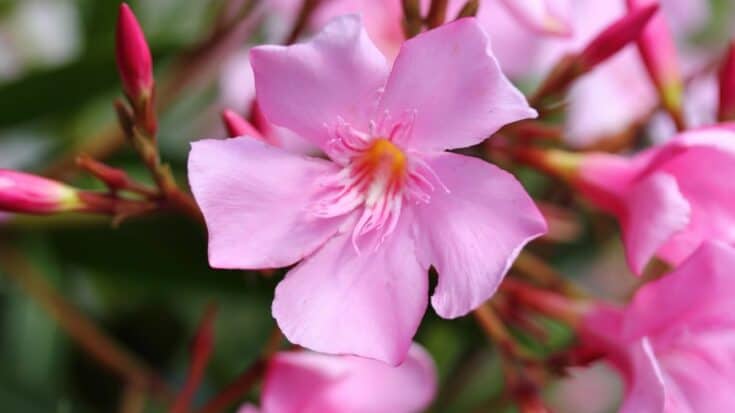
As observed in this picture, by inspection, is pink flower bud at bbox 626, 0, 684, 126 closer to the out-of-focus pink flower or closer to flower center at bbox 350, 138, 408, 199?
the out-of-focus pink flower

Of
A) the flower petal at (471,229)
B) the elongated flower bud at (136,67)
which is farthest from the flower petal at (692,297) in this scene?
the elongated flower bud at (136,67)

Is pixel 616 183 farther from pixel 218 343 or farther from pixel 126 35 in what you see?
pixel 218 343

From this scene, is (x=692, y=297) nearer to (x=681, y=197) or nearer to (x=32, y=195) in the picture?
(x=681, y=197)

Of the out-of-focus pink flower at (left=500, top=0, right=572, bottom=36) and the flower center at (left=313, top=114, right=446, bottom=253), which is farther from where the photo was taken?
the out-of-focus pink flower at (left=500, top=0, right=572, bottom=36)

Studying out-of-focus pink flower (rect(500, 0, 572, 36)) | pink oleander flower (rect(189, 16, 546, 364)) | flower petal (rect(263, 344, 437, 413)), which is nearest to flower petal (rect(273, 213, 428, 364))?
pink oleander flower (rect(189, 16, 546, 364))

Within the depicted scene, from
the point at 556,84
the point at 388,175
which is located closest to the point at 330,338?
the point at 388,175

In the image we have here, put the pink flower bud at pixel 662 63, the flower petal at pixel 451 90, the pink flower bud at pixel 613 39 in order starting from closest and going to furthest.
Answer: the flower petal at pixel 451 90
the pink flower bud at pixel 613 39
the pink flower bud at pixel 662 63

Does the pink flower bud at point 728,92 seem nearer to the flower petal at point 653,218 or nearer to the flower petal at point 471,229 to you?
the flower petal at point 653,218

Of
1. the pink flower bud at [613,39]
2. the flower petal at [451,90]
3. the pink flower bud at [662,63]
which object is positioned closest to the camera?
the flower petal at [451,90]
